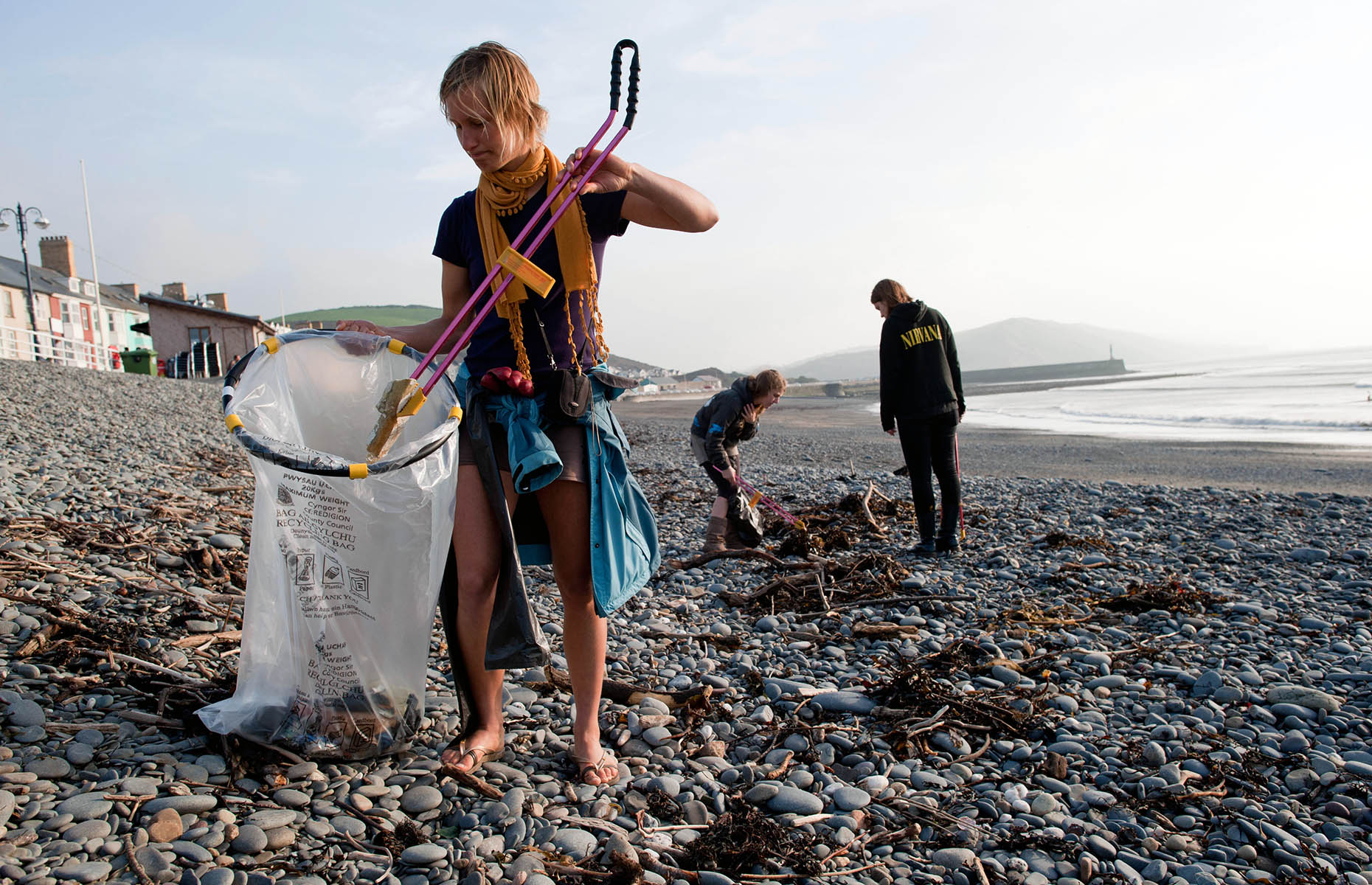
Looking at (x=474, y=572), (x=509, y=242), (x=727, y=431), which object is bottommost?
(x=474, y=572)

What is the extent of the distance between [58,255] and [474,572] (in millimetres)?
52457

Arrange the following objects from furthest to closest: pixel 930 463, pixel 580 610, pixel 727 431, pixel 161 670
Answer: pixel 727 431
pixel 930 463
pixel 161 670
pixel 580 610

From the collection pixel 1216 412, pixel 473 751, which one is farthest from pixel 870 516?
pixel 1216 412

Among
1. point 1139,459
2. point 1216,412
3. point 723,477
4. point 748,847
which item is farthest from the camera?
point 1216,412

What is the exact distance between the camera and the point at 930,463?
5.36 m

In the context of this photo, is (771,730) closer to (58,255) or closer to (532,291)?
(532,291)

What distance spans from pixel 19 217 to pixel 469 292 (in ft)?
101

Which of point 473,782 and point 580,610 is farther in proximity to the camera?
point 580,610

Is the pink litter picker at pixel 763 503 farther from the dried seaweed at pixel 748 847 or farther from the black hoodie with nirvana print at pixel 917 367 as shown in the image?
the dried seaweed at pixel 748 847

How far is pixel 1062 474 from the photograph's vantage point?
11.7 meters

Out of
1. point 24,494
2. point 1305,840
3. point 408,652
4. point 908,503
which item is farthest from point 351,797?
point 908,503

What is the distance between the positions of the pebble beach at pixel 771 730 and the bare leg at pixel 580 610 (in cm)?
11

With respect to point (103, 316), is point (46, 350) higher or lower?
lower

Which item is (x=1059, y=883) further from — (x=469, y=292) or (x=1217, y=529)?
(x=1217, y=529)
